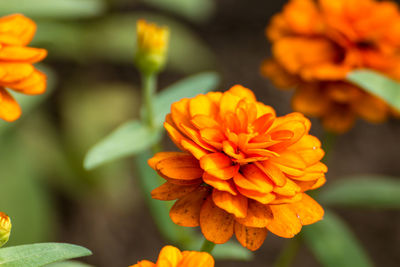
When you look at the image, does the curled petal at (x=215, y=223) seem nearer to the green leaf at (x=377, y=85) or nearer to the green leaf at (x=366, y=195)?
the green leaf at (x=377, y=85)

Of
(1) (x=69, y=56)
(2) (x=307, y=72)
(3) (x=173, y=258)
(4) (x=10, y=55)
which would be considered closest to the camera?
(3) (x=173, y=258)

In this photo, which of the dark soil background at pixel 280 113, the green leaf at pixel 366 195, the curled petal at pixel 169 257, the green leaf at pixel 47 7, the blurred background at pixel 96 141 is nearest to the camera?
the curled petal at pixel 169 257

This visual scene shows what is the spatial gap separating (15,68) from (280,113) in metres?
1.16

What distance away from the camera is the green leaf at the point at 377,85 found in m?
0.74

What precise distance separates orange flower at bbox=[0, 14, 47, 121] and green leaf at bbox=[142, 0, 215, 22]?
36.1 inches

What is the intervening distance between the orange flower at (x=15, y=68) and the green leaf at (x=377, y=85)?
0.41m

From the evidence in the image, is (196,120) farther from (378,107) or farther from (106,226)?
(106,226)

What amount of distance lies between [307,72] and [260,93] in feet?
3.05

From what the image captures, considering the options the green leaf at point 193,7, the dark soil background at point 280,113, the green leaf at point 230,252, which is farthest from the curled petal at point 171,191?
the green leaf at point 193,7

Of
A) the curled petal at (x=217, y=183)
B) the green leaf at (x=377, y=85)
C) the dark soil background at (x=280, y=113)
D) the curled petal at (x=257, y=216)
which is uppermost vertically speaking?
the green leaf at (x=377, y=85)

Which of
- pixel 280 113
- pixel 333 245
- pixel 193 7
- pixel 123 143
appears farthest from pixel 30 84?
Answer: pixel 280 113

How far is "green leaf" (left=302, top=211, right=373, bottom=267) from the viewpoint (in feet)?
2.96

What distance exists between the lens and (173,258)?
46 cm

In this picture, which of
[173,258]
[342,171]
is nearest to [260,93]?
[342,171]
